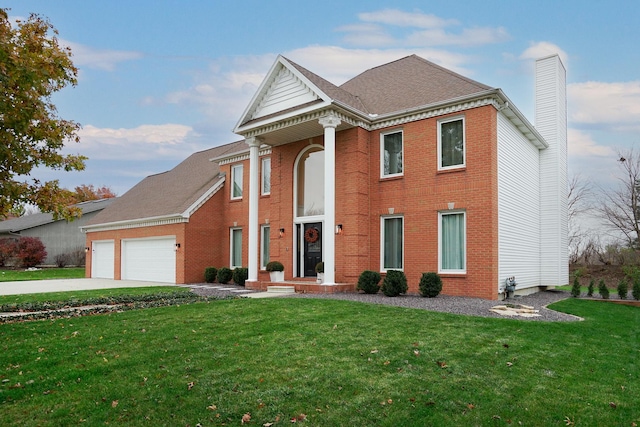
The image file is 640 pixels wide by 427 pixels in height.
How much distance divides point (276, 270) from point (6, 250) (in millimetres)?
29909

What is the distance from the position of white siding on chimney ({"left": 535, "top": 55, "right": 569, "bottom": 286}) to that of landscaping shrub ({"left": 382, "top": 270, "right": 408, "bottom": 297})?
7.88m

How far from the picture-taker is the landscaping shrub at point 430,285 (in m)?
12.7

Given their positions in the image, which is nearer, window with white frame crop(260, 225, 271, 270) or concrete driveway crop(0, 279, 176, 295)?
concrete driveway crop(0, 279, 176, 295)

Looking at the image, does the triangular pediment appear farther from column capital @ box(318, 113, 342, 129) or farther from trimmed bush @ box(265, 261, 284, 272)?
trimmed bush @ box(265, 261, 284, 272)

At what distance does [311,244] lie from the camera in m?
16.7

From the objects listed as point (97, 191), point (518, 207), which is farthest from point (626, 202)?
point (97, 191)

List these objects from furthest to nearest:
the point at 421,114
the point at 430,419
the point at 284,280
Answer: the point at 284,280, the point at 421,114, the point at 430,419

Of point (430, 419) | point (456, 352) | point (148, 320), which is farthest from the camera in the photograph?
point (148, 320)

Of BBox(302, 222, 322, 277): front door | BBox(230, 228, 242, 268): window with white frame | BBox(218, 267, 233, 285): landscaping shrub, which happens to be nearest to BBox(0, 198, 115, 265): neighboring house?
BBox(230, 228, 242, 268): window with white frame

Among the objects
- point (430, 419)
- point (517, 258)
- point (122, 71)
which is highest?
point (122, 71)

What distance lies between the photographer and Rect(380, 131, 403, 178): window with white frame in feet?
50.1

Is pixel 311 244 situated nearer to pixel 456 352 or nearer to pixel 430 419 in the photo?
pixel 456 352

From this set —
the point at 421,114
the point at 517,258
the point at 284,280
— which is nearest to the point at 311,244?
the point at 284,280

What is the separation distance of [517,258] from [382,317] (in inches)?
321
